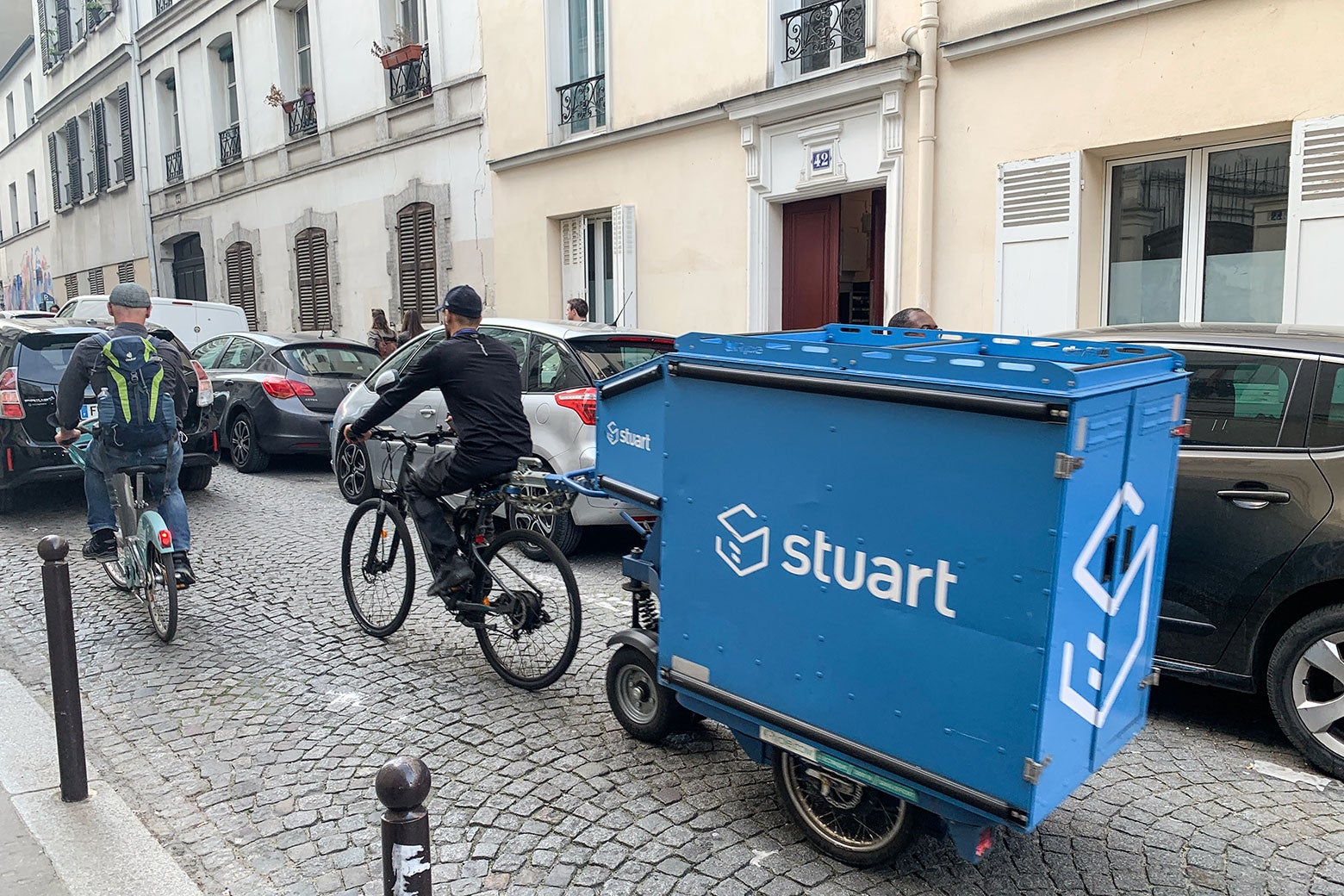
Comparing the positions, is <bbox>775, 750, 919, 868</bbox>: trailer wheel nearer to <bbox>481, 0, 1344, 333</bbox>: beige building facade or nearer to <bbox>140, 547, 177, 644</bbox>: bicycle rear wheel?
<bbox>140, 547, 177, 644</bbox>: bicycle rear wheel

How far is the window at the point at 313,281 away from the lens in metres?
19.0

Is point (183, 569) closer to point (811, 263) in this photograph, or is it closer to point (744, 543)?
point (744, 543)

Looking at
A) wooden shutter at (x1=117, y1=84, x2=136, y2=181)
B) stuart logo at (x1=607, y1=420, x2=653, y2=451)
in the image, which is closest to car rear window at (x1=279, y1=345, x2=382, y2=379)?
stuart logo at (x1=607, y1=420, x2=653, y2=451)

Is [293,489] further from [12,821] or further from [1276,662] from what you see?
[1276,662]

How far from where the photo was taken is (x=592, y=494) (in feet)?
13.9

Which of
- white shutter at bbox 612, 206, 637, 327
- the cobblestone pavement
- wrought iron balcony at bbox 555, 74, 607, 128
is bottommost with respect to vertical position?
the cobblestone pavement

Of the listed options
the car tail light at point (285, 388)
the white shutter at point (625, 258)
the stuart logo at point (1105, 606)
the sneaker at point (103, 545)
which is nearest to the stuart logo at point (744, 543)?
the stuart logo at point (1105, 606)

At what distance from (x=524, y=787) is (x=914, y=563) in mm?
1797

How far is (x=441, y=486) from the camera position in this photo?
4602 mm

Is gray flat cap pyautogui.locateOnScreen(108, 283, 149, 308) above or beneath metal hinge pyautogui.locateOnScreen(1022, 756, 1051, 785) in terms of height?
above

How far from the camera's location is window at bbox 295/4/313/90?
19.3 meters

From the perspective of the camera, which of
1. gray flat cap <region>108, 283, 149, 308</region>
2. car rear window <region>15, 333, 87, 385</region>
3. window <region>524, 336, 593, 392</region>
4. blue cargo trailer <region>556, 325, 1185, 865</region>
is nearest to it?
blue cargo trailer <region>556, 325, 1185, 865</region>

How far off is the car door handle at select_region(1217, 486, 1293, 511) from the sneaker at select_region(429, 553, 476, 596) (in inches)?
124

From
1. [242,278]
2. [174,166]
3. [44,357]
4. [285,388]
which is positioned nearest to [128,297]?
[44,357]
